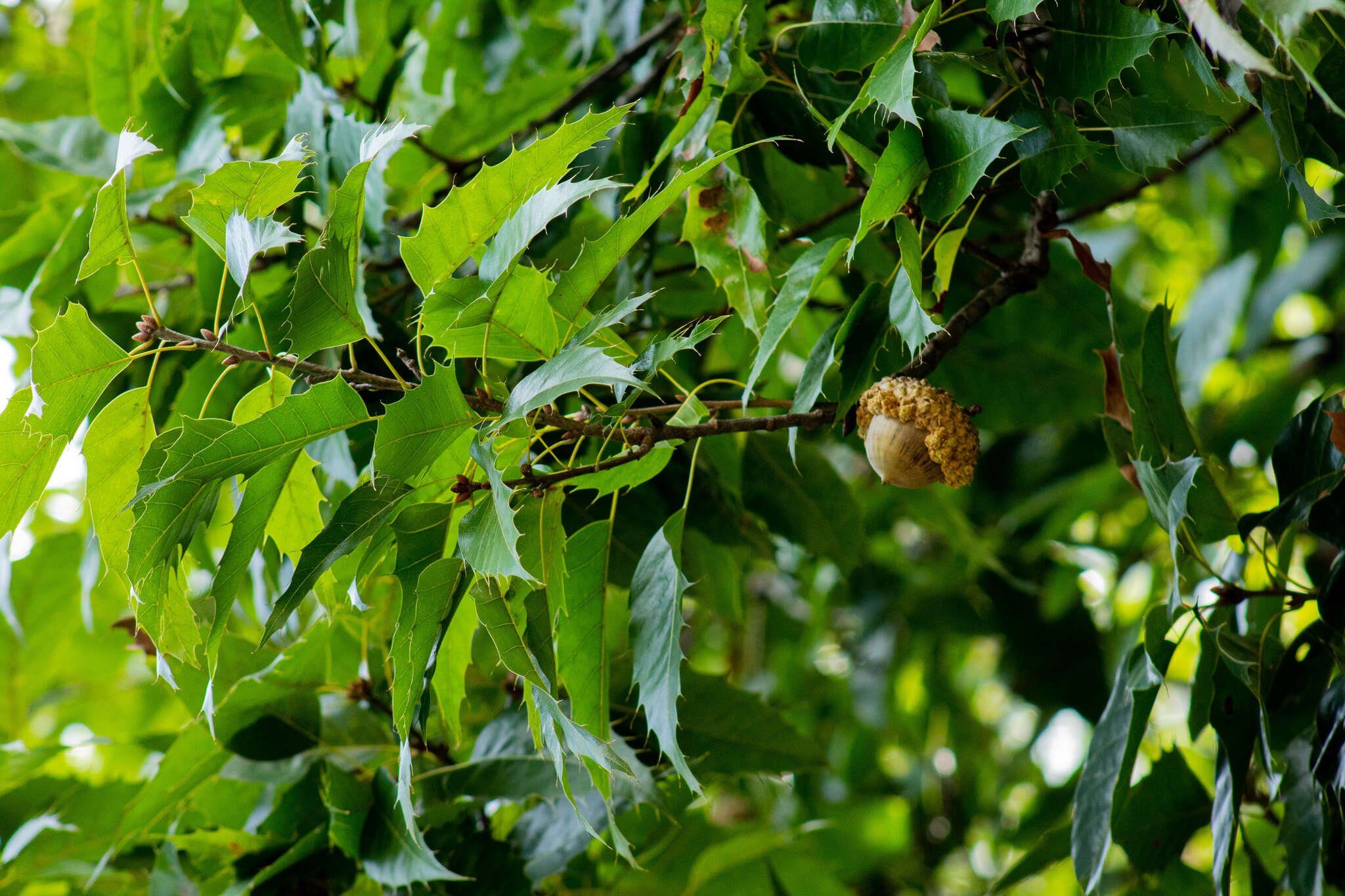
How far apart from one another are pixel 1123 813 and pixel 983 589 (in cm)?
89

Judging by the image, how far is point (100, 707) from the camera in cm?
192

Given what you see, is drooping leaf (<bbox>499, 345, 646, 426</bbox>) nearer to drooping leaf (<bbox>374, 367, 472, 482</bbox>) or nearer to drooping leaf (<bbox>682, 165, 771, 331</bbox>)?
drooping leaf (<bbox>374, 367, 472, 482</bbox>)

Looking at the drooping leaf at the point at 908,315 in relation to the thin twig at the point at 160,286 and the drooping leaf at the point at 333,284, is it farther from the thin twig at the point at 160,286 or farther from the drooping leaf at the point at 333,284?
the thin twig at the point at 160,286

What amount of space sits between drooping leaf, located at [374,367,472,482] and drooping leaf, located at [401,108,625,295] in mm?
72

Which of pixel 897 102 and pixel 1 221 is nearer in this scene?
pixel 897 102

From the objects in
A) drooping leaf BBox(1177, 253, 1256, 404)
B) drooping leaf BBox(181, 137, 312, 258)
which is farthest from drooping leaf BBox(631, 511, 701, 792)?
drooping leaf BBox(1177, 253, 1256, 404)

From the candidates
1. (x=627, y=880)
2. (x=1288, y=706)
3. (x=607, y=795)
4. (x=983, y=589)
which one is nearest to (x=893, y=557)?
(x=983, y=589)

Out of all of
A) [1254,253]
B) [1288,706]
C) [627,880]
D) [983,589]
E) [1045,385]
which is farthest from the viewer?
[983,589]

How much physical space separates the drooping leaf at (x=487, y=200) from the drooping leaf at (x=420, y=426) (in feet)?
0.24

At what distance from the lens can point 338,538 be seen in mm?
506

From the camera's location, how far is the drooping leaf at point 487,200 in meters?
0.50

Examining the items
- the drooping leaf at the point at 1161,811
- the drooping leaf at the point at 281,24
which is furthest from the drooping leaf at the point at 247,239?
the drooping leaf at the point at 1161,811

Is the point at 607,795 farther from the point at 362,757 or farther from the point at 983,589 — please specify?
the point at 983,589

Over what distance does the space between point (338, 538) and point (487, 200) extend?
196mm
